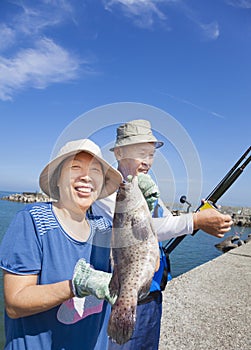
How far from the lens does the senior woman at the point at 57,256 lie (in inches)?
68.1

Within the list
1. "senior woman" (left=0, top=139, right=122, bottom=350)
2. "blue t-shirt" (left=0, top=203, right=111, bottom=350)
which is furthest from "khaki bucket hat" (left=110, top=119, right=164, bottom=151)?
"blue t-shirt" (left=0, top=203, right=111, bottom=350)

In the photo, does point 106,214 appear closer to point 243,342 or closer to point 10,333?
point 10,333

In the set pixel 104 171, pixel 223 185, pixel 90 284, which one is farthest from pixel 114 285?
pixel 223 185

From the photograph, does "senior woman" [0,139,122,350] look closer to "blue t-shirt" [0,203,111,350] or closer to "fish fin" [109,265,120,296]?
"blue t-shirt" [0,203,111,350]

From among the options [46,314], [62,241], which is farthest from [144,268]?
[46,314]

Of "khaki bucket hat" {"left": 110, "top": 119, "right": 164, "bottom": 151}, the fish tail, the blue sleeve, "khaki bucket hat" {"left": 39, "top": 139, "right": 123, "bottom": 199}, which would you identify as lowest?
the fish tail

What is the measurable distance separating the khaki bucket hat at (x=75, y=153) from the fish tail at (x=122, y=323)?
83 cm

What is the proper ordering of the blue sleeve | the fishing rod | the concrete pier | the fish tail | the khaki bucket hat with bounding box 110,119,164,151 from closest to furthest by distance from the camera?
the fish tail, the blue sleeve, the khaki bucket hat with bounding box 110,119,164,151, the fishing rod, the concrete pier

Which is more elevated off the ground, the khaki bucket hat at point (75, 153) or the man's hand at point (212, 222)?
the khaki bucket hat at point (75, 153)

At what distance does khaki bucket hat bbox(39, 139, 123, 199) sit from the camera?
1907 millimetres

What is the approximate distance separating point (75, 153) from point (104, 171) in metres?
0.25

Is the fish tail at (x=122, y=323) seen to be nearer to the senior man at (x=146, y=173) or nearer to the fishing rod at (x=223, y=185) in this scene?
the senior man at (x=146, y=173)

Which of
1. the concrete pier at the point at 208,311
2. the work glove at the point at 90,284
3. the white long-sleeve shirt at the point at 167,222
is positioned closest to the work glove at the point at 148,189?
the work glove at the point at 90,284

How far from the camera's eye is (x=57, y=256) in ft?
6.09
